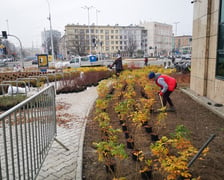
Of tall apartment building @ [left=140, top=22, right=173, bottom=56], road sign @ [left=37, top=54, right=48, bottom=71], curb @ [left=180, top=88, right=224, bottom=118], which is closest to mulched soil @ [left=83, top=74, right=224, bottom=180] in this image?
curb @ [left=180, top=88, right=224, bottom=118]

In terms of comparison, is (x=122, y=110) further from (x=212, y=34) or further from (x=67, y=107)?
(x=212, y=34)

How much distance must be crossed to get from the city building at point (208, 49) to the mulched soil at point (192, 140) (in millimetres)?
1028

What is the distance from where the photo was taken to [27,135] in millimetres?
2574

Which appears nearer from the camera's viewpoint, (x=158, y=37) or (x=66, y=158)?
(x=66, y=158)

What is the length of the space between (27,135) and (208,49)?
7.45 meters

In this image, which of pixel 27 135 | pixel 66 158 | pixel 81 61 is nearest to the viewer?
pixel 27 135

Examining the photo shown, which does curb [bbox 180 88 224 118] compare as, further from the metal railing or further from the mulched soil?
the metal railing

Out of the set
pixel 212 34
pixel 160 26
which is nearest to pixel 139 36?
pixel 160 26

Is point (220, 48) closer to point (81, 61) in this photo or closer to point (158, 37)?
point (81, 61)

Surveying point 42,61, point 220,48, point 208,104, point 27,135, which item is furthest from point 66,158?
point 42,61

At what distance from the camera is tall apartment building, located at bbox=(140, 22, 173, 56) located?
106 meters

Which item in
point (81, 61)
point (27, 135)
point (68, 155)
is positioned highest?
point (81, 61)

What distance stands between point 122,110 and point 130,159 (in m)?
0.98

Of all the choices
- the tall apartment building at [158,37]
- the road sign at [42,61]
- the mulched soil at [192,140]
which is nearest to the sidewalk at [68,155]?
the mulched soil at [192,140]
